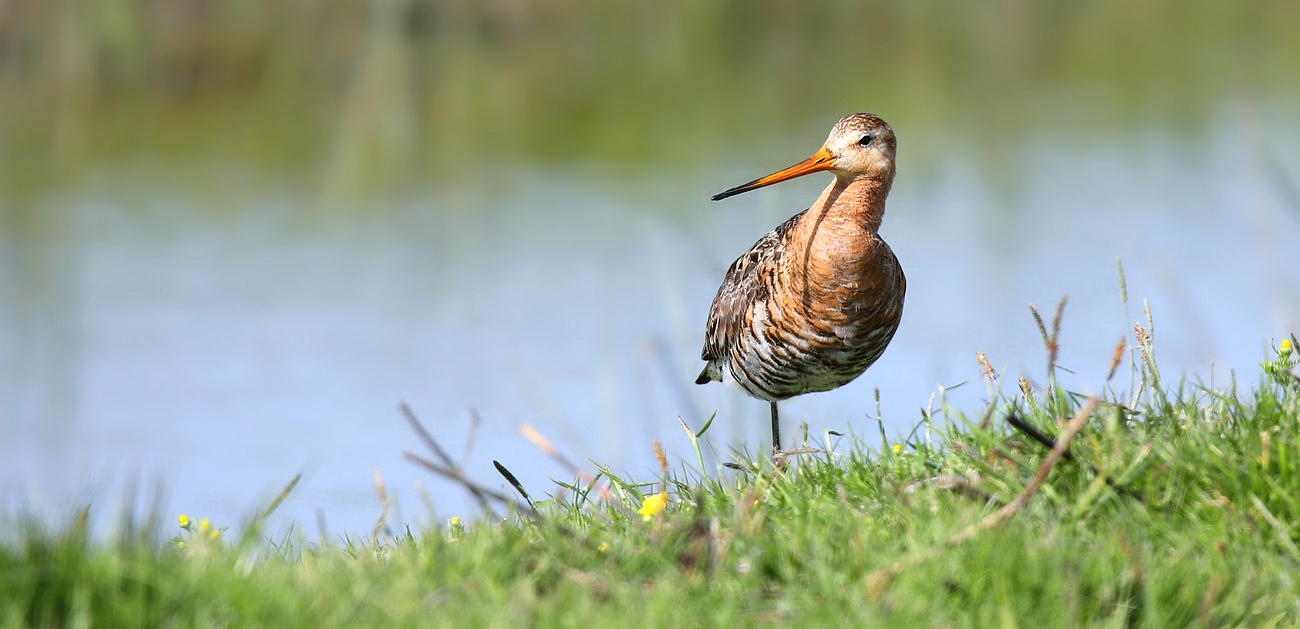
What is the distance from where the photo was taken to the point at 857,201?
4.47 m

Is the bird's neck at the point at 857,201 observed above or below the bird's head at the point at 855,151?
below

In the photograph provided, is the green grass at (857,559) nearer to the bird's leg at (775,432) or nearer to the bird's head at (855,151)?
the bird's head at (855,151)

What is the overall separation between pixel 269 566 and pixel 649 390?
4.09 metres

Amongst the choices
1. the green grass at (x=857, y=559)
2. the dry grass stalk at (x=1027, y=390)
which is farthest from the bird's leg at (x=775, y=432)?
the green grass at (x=857, y=559)

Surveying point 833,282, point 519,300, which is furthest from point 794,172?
point 519,300

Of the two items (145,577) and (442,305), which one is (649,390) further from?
(145,577)

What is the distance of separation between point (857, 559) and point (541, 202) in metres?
9.49

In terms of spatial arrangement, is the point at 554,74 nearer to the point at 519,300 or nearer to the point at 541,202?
the point at 541,202

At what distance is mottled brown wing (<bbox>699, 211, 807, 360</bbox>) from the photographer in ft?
15.8

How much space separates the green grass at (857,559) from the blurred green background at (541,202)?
0.58 m

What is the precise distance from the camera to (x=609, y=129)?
1437 cm

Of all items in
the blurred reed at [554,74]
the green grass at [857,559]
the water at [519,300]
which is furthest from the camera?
the blurred reed at [554,74]

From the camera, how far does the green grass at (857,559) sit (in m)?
2.29

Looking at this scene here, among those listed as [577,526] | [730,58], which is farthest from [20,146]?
[577,526]
